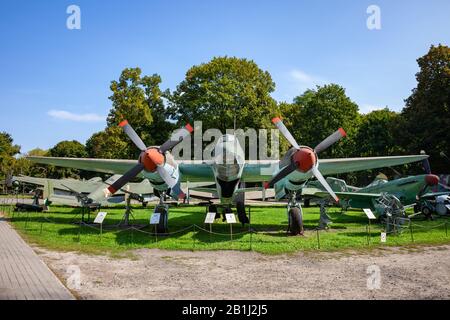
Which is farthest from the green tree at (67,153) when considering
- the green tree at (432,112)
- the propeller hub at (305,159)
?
the propeller hub at (305,159)

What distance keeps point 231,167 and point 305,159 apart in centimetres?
326

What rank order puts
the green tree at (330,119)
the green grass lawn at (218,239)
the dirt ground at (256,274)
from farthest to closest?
the green tree at (330,119) → the green grass lawn at (218,239) → the dirt ground at (256,274)

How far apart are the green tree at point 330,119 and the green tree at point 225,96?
11.7 m

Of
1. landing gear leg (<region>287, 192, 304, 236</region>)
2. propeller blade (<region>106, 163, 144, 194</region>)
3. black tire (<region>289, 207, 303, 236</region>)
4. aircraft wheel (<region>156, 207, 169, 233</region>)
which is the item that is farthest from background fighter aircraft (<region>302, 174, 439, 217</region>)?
propeller blade (<region>106, 163, 144, 194</region>)

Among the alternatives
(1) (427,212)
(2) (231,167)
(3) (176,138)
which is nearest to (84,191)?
(3) (176,138)

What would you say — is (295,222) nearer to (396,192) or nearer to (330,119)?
(396,192)

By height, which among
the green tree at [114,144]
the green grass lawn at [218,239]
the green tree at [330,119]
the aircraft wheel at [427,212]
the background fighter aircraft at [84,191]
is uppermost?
the green tree at [330,119]

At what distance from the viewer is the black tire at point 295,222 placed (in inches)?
603

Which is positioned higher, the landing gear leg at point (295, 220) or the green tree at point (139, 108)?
the green tree at point (139, 108)

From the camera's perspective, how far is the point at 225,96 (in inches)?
1433

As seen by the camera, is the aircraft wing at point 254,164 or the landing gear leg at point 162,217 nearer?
the landing gear leg at point 162,217

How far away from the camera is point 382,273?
9.30 m

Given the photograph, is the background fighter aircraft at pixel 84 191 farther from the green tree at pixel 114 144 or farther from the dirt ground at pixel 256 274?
the dirt ground at pixel 256 274

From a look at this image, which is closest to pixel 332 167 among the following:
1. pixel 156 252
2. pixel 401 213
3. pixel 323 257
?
pixel 401 213
